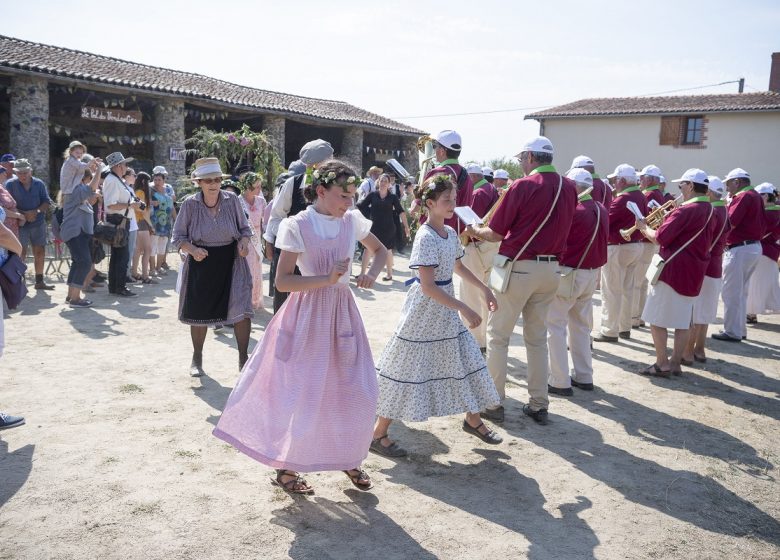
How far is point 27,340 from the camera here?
262 inches

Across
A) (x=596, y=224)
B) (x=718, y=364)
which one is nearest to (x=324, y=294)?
(x=596, y=224)

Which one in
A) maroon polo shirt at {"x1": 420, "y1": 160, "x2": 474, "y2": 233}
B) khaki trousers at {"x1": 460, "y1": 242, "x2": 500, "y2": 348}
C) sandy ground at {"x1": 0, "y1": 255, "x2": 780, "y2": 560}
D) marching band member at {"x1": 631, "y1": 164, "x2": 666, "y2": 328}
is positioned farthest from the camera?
marching band member at {"x1": 631, "y1": 164, "x2": 666, "y2": 328}

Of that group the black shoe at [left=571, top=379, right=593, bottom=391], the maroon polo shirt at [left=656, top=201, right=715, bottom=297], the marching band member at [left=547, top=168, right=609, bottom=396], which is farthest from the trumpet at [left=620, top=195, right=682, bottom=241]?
the black shoe at [left=571, top=379, right=593, bottom=391]

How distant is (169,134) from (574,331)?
14374 mm

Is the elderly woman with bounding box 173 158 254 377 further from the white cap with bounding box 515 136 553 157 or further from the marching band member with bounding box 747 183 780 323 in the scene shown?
the marching band member with bounding box 747 183 780 323

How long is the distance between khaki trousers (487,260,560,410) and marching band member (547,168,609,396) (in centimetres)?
70

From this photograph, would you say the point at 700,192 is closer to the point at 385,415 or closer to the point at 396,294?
the point at 385,415

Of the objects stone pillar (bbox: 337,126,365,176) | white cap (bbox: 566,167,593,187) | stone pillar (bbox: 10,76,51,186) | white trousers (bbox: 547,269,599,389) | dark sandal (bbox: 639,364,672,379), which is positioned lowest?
→ dark sandal (bbox: 639,364,672,379)

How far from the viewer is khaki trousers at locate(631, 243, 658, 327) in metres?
8.38

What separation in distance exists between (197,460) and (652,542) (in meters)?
2.63

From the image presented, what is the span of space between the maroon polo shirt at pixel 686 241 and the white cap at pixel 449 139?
2.18 metres

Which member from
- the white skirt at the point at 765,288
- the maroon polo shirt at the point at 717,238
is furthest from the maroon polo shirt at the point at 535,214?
the white skirt at the point at 765,288

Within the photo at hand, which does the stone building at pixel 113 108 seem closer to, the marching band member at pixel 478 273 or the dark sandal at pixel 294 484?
the marching band member at pixel 478 273

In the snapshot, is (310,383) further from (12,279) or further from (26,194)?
(26,194)
